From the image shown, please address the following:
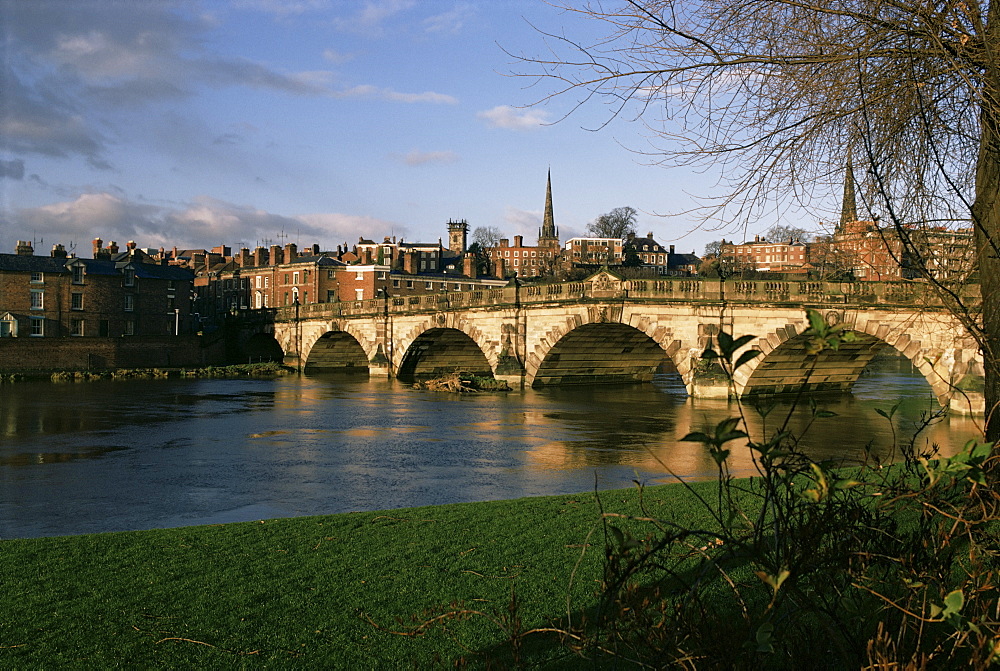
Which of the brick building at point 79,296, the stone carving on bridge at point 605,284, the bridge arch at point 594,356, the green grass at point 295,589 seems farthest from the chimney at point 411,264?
the green grass at point 295,589

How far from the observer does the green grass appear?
5.64 metres

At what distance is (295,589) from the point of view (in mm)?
7016

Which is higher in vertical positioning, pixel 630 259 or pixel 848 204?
pixel 630 259

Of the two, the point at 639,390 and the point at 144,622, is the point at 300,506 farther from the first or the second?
the point at 639,390

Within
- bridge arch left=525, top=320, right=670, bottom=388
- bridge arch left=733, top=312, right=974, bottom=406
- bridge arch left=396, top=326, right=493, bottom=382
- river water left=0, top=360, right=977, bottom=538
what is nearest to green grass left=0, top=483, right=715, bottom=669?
river water left=0, top=360, right=977, bottom=538

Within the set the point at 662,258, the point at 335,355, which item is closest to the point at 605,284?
the point at 335,355

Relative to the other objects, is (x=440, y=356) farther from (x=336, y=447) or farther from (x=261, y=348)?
(x=336, y=447)

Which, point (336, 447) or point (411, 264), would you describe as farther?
point (411, 264)

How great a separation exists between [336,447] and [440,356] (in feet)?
112

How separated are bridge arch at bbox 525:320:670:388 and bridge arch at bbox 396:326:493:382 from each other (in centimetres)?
821

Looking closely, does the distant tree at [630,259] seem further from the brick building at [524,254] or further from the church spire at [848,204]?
the church spire at [848,204]

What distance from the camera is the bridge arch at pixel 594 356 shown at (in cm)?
4125

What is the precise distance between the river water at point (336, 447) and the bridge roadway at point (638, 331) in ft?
6.08

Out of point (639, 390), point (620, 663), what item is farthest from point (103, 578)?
point (639, 390)
